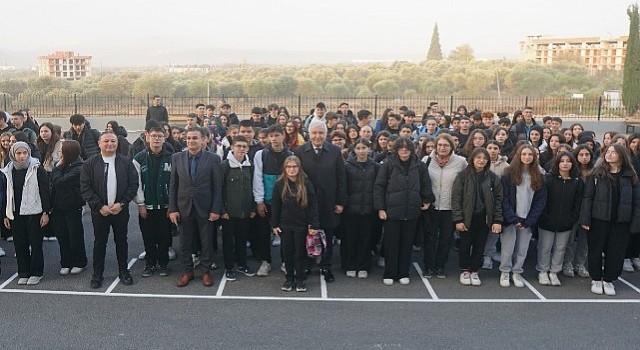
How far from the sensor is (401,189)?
695 centimetres

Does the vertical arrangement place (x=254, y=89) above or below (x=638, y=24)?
below

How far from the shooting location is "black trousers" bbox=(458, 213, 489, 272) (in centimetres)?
711

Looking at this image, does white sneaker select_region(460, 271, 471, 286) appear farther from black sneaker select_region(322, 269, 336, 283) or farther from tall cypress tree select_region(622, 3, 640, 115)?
tall cypress tree select_region(622, 3, 640, 115)

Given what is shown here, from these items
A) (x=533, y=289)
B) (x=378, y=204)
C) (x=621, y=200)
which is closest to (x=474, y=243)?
(x=533, y=289)

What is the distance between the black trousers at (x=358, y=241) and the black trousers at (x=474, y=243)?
42.4 inches

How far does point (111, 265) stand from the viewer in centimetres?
773

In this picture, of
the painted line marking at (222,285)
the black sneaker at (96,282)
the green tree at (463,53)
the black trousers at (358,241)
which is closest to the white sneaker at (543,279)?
the black trousers at (358,241)

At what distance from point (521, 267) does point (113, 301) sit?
4.52 m

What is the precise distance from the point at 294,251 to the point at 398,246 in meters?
1.20

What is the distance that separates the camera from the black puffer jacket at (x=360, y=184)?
716 centimetres

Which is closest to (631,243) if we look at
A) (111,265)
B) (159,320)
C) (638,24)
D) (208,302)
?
(208,302)

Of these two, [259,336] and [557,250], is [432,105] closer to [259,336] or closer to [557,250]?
[557,250]

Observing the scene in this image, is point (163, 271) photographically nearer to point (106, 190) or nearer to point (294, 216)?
point (106, 190)

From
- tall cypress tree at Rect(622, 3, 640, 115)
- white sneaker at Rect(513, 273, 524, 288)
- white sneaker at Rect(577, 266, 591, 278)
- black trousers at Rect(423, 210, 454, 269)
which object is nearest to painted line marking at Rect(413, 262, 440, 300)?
black trousers at Rect(423, 210, 454, 269)
